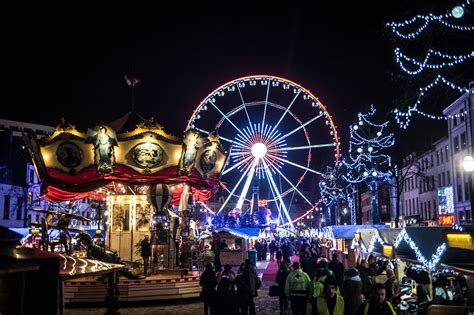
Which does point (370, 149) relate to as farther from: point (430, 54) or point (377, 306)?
Answer: point (377, 306)

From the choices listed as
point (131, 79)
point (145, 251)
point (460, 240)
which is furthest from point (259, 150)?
point (460, 240)

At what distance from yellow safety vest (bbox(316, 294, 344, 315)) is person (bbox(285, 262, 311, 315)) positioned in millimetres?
3202

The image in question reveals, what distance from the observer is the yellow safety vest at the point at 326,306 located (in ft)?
28.7

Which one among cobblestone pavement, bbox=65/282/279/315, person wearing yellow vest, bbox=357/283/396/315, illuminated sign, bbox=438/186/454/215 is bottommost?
cobblestone pavement, bbox=65/282/279/315

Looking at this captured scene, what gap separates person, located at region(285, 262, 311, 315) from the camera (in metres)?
12.3

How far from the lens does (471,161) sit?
17.2 metres

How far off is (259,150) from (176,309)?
62.2 feet

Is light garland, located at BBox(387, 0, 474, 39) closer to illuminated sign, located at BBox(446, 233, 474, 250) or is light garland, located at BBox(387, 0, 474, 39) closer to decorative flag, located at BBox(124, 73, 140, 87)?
illuminated sign, located at BBox(446, 233, 474, 250)

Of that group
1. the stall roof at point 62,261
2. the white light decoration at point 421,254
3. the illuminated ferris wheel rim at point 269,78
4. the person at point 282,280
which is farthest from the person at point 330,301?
the illuminated ferris wheel rim at point 269,78

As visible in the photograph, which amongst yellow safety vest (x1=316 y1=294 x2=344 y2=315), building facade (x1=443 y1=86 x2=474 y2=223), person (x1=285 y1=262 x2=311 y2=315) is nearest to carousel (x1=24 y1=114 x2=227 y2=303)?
person (x1=285 y1=262 x2=311 y2=315)

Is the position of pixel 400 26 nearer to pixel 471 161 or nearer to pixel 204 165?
pixel 471 161

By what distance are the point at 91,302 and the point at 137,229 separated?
7.86m

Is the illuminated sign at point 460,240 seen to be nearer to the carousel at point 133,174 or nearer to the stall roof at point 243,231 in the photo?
the carousel at point 133,174

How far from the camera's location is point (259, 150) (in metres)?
35.4
